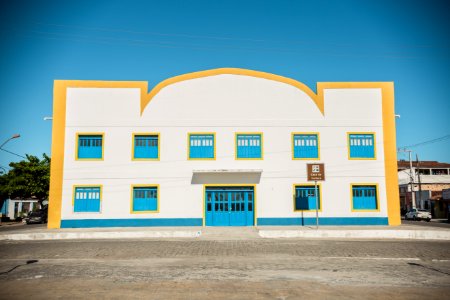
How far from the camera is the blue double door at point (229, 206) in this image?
74.8 ft

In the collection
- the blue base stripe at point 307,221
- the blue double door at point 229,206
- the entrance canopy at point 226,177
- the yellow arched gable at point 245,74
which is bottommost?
the blue base stripe at point 307,221

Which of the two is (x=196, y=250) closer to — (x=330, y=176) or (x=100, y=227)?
(x=100, y=227)

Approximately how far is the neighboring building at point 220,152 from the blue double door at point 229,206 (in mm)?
62

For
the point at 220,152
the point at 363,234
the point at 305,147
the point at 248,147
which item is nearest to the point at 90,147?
the point at 220,152

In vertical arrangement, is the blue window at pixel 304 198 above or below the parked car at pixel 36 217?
above

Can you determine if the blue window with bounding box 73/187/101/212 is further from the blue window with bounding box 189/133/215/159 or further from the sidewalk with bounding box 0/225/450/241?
the blue window with bounding box 189/133/215/159

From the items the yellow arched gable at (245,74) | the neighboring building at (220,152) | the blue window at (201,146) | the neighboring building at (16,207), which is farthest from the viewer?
the neighboring building at (16,207)

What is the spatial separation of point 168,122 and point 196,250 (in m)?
11.4

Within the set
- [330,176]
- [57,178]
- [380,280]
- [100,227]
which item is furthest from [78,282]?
[330,176]

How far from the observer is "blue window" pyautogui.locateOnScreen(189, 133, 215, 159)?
23.2m

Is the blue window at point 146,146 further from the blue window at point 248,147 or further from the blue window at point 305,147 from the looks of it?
the blue window at point 305,147

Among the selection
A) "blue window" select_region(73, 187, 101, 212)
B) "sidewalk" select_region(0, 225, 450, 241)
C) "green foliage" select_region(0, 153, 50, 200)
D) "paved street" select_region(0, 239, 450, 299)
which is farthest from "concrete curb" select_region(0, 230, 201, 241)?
"green foliage" select_region(0, 153, 50, 200)

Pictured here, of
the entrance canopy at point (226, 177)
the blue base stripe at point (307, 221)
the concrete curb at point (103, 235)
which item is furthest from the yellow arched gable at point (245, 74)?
the concrete curb at point (103, 235)

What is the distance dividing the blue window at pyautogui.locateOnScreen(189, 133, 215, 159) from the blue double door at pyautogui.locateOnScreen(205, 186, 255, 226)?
6.97ft
